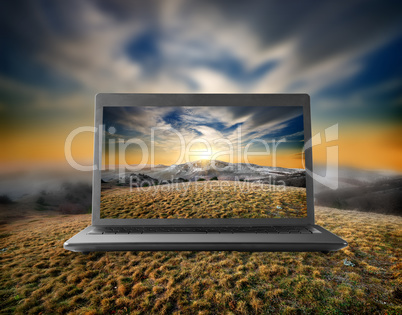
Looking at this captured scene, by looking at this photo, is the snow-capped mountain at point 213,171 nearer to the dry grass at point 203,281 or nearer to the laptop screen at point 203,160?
the laptop screen at point 203,160

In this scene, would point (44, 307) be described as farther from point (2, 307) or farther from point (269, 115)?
point (269, 115)

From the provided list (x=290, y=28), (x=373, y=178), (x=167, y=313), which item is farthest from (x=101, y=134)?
(x=373, y=178)

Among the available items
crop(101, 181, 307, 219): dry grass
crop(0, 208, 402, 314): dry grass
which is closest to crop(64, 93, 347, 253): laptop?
crop(101, 181, 307, 219): dry grass

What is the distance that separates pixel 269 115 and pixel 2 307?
7.20ft

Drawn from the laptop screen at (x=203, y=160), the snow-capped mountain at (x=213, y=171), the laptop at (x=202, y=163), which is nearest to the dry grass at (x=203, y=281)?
the laptop at (x=202, y=163)

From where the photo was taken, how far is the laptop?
1.41 m

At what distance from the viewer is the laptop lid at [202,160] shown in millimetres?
1414

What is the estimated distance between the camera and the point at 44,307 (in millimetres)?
913

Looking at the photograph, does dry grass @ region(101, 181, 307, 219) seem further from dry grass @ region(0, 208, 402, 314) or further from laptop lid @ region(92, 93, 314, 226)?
dry grass @ region(0, 208, 402, 314)

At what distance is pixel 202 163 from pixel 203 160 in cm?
3

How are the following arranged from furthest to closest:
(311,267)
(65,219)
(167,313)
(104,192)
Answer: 1. (65,219)
2. (104,192)
3. (311,267)
4. (167,313)

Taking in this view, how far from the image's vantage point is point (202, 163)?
Answer: 1.50 metres

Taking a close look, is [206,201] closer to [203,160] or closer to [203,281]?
[203,160]

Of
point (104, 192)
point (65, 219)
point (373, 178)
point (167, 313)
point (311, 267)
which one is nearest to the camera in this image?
point (167, 313)
